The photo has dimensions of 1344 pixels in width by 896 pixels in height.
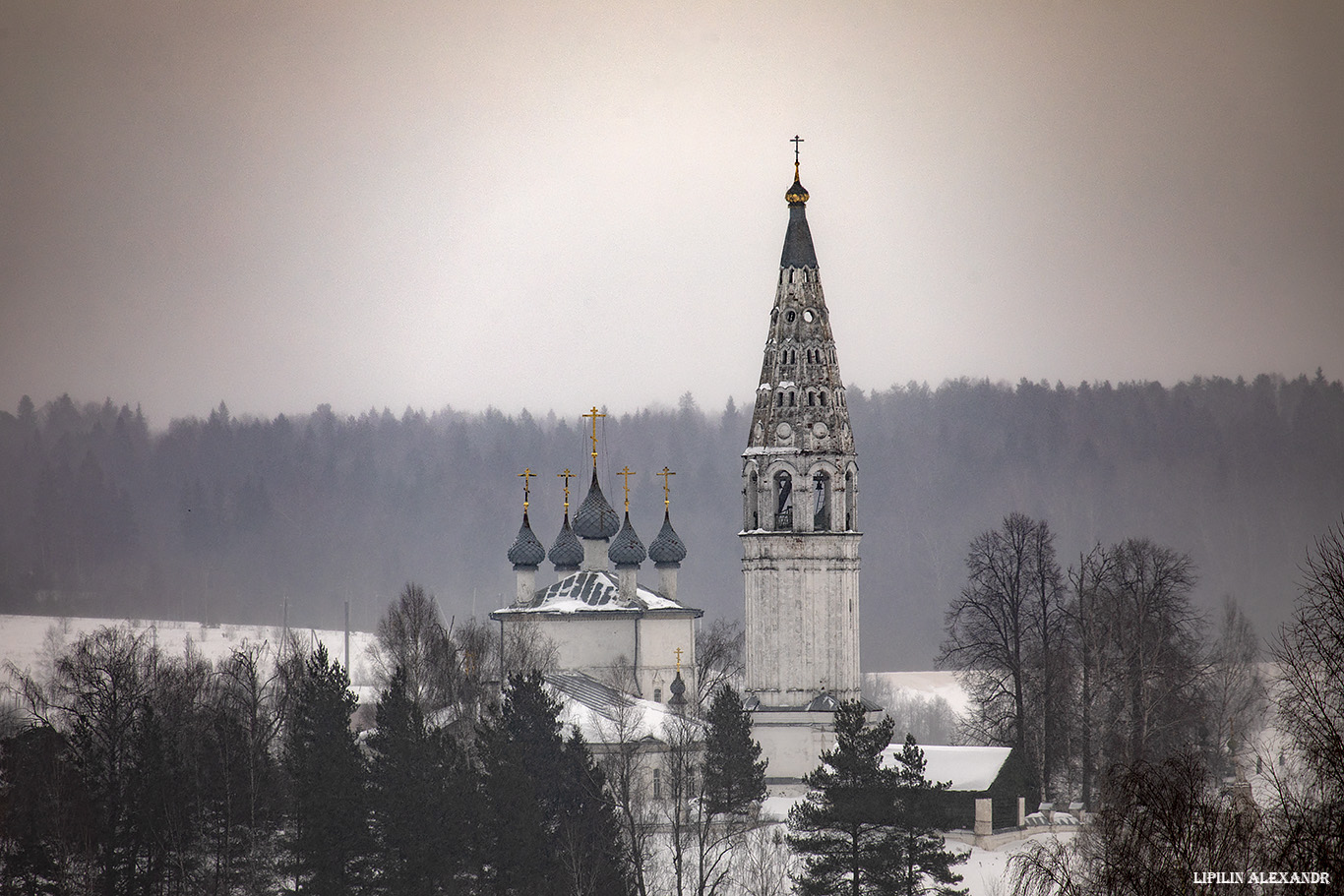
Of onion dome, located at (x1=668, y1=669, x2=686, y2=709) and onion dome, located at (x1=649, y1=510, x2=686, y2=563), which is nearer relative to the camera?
onion dome, located at (x1=668, y1=669, x2=686, y2=709)

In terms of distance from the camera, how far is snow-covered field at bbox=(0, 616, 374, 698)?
5006 cm

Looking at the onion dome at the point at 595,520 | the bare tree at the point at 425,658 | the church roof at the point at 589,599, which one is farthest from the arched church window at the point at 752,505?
the bare tree at the point at 425,658

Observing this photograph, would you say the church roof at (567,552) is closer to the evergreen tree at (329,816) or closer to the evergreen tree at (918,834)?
the evergreen tree at (918,834)

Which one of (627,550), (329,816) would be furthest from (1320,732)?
(627,550)

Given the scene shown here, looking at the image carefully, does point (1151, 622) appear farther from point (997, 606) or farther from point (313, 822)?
point (313, 822)

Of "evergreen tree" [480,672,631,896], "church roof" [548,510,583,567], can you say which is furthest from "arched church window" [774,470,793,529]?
"evergreen tree" [480,672,631,896]

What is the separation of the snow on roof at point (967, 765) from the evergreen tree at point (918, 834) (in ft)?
22.8

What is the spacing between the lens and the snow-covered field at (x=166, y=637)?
164ft

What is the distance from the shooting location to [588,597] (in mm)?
51844

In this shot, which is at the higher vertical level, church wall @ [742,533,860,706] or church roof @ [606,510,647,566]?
church roof @ [606,510,647,566]

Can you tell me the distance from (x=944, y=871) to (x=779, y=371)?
19.7 metres

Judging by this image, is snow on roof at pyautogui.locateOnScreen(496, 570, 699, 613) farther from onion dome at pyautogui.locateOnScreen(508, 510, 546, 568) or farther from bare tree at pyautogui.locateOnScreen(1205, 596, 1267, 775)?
bare tree at pyautogui.locateOnScreen(1205, 596, 1267, 775)

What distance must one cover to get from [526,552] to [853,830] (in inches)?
936

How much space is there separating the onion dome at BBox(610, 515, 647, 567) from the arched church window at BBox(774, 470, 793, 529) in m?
4.74
